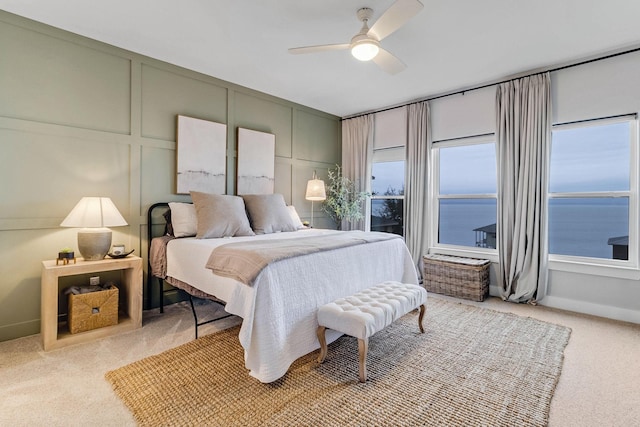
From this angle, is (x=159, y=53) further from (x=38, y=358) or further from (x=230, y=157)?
(x=38, y=358)

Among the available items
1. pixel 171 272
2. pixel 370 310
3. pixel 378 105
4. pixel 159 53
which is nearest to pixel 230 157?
pixel 159 53

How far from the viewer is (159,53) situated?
133 inches

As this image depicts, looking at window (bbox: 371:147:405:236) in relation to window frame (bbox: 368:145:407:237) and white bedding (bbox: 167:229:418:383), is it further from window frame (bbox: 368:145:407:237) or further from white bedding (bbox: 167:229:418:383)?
white bedding (bbox: 167:229:418:383)

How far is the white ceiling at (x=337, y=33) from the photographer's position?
8.43 ft

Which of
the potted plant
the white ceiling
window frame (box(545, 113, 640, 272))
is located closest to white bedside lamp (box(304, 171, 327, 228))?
the potted plant

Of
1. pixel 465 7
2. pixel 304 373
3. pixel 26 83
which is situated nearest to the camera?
pixel 304 373

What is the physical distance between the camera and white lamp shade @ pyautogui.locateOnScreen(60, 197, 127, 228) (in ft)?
8.86

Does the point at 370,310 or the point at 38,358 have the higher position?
the point at 370,310

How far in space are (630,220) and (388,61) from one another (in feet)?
9.91

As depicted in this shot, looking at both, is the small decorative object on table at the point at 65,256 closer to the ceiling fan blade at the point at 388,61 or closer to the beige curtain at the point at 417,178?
the ceiling fan blade at the point at 388,61

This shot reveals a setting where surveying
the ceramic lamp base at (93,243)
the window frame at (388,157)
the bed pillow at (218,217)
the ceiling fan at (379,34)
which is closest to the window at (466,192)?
the window frame at (388,157)

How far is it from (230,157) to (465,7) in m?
2.98

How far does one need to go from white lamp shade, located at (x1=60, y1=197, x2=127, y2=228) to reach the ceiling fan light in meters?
2.53

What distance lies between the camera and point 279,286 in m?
2.13
